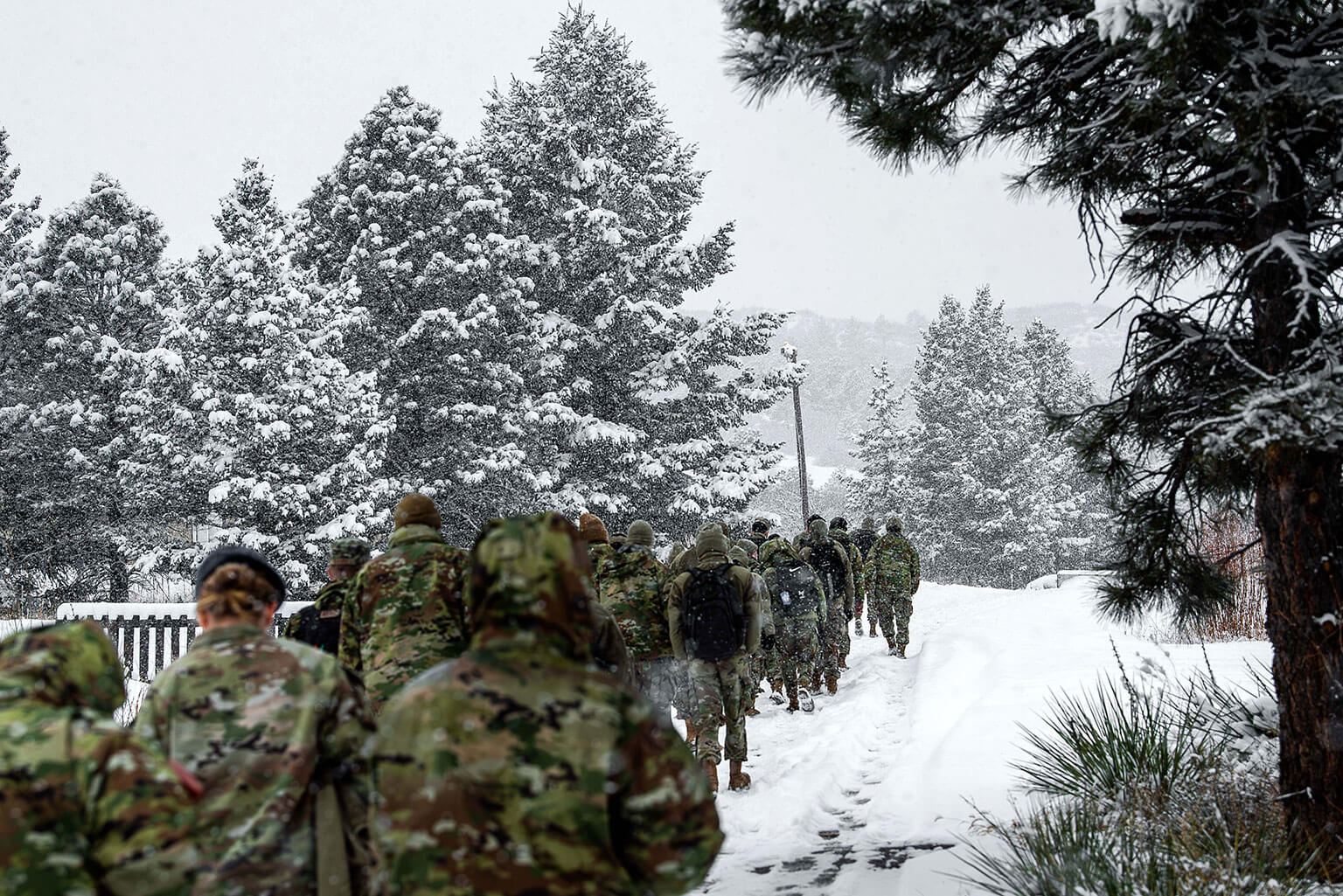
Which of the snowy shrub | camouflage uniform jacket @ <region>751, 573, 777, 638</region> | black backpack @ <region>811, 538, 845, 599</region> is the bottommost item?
the snowy shrub

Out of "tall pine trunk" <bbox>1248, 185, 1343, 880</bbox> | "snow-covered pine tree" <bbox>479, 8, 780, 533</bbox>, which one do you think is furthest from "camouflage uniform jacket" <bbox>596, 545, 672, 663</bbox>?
"snow-covered pine tree" <bbox>479, 8, 780, 533</bbox>

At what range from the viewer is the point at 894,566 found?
51.8 feet

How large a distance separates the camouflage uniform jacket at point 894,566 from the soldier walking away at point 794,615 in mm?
3927

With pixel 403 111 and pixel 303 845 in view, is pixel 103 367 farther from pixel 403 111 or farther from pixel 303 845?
pixel 303 845

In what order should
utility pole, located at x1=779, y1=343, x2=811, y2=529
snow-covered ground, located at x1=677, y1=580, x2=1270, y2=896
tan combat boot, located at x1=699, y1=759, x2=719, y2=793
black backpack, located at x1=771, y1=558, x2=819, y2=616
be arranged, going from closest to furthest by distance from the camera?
snow-covered ground, located at x1=677, y1=580, x2=1270, y2=896, tan combat boot, located at x1=699, y1=759, x2=719, y2=793, black backpack, located at x1=771, y1=558, x2=819, y2=616, utility pole, located at x1=779, y1=343, x2=811, y2=529

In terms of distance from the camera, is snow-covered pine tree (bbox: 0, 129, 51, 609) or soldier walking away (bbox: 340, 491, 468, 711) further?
snow-covered pine tree (bbox: 0, 129, 51, 609)

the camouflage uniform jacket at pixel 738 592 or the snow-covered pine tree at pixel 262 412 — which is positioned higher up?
→ the snow-covered pine tree at pixel 262 412

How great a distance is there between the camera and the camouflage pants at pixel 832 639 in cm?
1309

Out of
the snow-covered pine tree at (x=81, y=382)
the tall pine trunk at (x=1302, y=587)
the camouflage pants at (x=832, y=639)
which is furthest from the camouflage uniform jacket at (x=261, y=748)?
the snow-covered pine tree at (x=81, y=382)

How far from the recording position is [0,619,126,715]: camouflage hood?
2492mm

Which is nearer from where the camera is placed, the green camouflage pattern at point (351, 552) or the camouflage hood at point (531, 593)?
the camouflage hood at point (531, 593)

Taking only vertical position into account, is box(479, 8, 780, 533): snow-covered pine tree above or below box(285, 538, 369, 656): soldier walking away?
above

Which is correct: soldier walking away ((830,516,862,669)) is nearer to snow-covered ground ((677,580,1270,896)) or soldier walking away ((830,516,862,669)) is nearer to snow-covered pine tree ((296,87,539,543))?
snow-covered ground ((677,580,1270,896))

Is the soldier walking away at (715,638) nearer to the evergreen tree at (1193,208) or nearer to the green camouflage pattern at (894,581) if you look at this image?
the evergreen tree at (1193,208)
